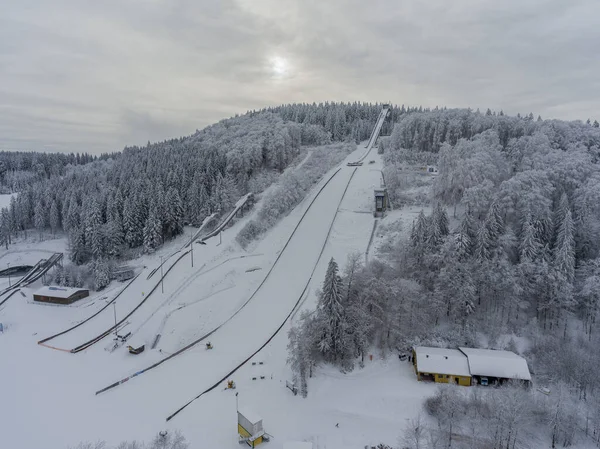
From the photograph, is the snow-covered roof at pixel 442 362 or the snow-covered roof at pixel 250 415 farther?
the snow-covered roof at pixel 442 362

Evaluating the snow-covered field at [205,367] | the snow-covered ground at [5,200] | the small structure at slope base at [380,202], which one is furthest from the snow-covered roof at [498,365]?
the snow-covered ground at [5,200]

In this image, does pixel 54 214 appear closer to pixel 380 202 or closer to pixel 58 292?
pixel 58 292

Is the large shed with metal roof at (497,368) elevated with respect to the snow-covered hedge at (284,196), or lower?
lower

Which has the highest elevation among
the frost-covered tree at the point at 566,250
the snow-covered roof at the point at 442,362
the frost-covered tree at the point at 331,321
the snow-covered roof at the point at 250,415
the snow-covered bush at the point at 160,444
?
the frost-covered tree at the point at 566,250

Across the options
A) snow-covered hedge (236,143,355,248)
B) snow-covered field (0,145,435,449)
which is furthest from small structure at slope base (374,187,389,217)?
snow-covered hedge (236,143,355,248)

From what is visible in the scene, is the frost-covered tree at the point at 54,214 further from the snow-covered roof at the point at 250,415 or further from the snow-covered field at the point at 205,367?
the snow-covered roof at the point at 250,415

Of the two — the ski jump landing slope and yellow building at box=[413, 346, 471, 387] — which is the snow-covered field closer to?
the ski jump landing slope

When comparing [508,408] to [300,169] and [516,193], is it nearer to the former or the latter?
[516,193]
